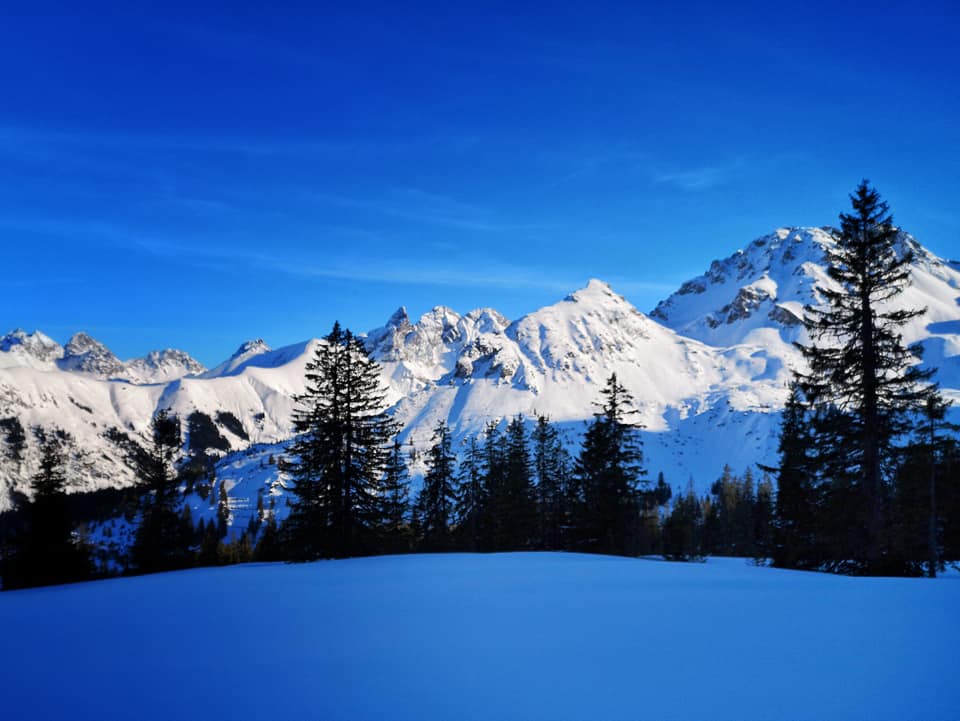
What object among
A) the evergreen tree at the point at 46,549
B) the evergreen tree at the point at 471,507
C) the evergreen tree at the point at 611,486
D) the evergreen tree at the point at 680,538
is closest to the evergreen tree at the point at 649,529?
the evergreen tree at the point at 611,486

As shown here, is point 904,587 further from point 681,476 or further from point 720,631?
point 681,476

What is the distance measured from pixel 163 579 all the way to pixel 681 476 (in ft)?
670

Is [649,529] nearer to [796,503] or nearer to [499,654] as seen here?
[796,503]

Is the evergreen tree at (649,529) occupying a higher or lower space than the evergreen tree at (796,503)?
lower

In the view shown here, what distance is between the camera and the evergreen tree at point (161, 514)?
2883cm

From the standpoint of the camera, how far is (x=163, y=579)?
38.9 feet

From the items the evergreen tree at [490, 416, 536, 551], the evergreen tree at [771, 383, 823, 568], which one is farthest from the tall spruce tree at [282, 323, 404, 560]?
the evergreen tree at [771, 383, 823, 568]

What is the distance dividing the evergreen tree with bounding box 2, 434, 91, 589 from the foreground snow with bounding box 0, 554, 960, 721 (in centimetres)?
1483

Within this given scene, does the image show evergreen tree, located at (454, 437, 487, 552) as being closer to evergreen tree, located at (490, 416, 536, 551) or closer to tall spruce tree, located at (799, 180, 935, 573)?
evergreen tree, located at (490, 416, 536, 551)

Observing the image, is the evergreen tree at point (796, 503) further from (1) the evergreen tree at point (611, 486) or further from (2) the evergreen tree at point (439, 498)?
(2) the evergreen tree at point (439, 498)

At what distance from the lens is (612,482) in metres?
32.2

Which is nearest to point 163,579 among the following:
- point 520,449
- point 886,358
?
point 886,358

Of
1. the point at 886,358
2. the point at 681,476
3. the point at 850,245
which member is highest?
the point at 850,245

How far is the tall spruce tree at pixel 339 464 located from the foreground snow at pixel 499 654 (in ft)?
47.2
